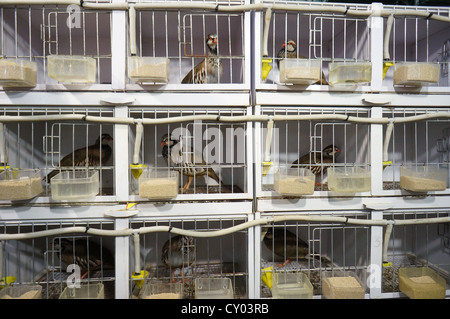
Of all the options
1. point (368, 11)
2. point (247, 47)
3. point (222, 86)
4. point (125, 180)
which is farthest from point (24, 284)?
point (368, 11)

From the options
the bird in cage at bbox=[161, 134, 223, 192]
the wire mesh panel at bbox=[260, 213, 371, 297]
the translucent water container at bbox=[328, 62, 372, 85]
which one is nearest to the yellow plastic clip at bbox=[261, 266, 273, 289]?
the wire mesh panel at bbox=[260, 213, 371, 297]

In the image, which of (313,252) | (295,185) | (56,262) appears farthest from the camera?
(56,262)

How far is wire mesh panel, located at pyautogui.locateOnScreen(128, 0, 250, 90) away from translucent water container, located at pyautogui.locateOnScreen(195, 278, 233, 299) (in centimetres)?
96

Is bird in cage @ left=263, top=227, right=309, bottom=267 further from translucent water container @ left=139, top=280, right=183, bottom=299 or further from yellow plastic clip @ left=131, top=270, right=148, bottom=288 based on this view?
yellow plastic clip @ left=131, top=270, right=148, bottom=288

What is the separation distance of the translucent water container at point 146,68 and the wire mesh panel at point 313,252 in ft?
2.97

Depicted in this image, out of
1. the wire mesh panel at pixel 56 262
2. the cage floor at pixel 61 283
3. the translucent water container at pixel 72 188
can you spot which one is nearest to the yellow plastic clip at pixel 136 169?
the translucent water container at pixel 72 188

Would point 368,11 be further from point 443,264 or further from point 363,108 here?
point 443,264

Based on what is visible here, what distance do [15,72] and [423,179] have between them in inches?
76.7

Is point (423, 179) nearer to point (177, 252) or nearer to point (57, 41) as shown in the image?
point (177, 252)

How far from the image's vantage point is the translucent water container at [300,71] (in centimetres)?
137

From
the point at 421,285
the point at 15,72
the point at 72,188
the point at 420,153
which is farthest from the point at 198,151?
the point at 420,153

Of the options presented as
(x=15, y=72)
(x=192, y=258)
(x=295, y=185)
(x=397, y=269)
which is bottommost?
(x=397, y=269)

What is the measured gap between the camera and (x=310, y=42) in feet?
5.23

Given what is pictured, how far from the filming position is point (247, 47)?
142cm
